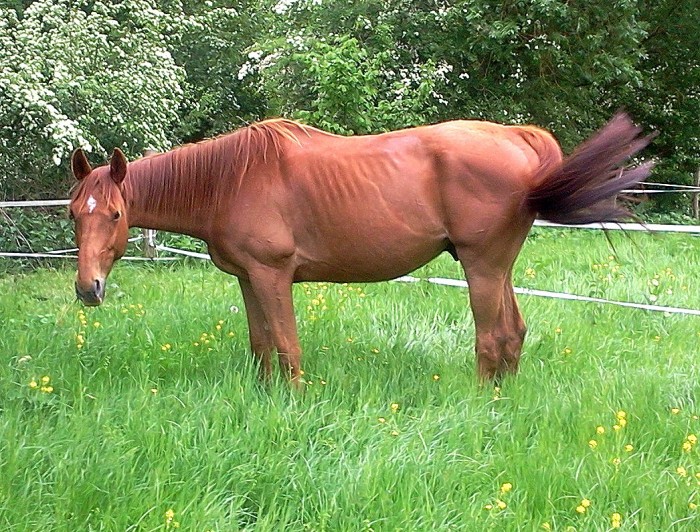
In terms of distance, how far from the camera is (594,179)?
11.8 feet

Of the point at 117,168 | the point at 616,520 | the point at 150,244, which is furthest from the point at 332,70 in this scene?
the point at 616,520

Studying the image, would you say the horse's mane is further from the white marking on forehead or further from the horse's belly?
the horse's belly

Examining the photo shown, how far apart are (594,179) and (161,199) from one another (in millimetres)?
2352

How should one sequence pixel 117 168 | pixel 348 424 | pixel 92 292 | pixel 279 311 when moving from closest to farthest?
1. pixel 348 424
2. pixel 92 292
3. pixel 117 168
4. pixel 279 311

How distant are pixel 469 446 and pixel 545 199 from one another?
1385 mm

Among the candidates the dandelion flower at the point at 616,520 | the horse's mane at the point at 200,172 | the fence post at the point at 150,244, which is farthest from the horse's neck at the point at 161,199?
the fence post at the point at 150,244

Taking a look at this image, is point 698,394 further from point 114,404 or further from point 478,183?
point 114,404

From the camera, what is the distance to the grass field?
8.21ft

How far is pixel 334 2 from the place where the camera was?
1079cm

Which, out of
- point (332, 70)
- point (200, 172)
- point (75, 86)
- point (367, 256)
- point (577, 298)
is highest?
point (332, 70)

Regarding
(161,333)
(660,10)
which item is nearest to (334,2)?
(660,10)

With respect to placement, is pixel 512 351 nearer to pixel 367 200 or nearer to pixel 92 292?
pixel 367 200

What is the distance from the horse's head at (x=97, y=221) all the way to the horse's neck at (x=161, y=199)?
0.21 metres

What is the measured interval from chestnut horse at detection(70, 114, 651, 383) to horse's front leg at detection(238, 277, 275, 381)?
0.07 ft
